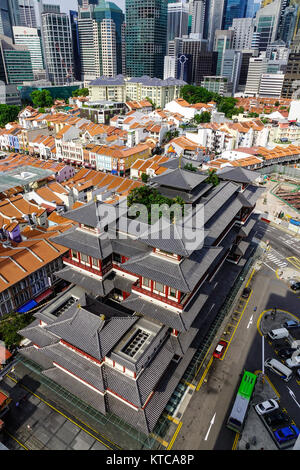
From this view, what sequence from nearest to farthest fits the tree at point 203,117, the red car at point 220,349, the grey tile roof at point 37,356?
the grey tile roof at point 37,356 → the red car at point 220,349 → the tree at point 203,117

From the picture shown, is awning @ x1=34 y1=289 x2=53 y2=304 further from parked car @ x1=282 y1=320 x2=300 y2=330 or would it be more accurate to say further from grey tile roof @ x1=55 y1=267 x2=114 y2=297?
parked car @ x1=282 y1=320 x2=300 y2=330

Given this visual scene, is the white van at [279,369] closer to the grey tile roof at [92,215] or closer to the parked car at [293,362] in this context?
the parked car at [293,362]

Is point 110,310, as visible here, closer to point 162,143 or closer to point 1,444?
point 1,444

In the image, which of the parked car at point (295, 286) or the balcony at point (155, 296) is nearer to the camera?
the balcony at point (155, 296)

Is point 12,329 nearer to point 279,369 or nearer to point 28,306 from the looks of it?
point 28,306

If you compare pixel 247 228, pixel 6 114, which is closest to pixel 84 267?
pixel 247 228

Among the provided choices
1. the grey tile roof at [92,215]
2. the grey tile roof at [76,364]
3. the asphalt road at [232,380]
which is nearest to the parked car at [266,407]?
the asphalt road at [232,380]

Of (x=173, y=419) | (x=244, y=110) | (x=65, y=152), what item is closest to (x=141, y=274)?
(x=173, y=419)
